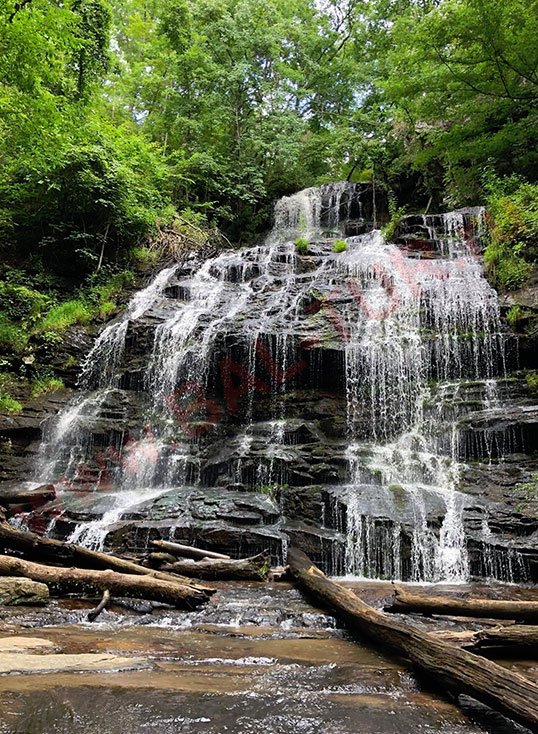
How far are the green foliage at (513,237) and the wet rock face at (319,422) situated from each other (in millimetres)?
734

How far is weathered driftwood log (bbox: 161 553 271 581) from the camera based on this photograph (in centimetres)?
655

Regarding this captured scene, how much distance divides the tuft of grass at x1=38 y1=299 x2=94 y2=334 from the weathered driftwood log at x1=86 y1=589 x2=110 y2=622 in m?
10.7

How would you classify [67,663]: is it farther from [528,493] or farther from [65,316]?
[65,316]

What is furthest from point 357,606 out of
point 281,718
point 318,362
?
point 318,362

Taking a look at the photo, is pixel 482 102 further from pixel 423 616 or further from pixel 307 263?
pixel 423 616

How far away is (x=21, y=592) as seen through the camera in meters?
5.09

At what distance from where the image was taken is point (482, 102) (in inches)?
577

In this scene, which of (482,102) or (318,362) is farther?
(482,102)

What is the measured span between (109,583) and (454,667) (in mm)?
3847

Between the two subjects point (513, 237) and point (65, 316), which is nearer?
point (513, 237)

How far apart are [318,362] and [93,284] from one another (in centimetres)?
906

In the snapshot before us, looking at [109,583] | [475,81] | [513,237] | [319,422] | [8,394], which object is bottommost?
[109,583]

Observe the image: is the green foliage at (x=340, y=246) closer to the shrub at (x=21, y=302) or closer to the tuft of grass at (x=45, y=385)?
the shrub at (x=21, y=302)

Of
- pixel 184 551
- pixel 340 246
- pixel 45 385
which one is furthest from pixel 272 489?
pixel 340 246
